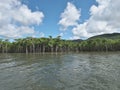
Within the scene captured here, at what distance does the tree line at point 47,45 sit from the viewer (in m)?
161

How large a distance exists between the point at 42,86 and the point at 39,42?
142635 mm

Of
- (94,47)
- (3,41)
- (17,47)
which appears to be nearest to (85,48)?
(94,47)

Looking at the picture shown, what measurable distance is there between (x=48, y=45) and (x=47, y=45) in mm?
2247

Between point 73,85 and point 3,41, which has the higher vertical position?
point 3,41

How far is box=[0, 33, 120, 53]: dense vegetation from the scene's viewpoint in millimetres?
160625

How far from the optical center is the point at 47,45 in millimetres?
161375

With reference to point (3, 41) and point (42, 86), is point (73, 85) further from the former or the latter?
point (3, 41)

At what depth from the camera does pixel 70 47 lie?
189 metres

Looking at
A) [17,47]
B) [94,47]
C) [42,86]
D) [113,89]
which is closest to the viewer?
[113,89]

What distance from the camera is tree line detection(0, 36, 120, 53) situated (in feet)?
527

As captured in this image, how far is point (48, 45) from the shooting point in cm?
15938

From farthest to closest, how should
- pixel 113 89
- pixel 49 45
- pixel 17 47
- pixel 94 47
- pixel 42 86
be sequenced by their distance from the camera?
pixel 94 47
pixel 17 47
pixel 49 45
pixel 42 86
pixel 113 89

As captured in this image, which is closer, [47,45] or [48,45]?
[48,45]

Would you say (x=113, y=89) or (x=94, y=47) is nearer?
(x=113, y=89)
